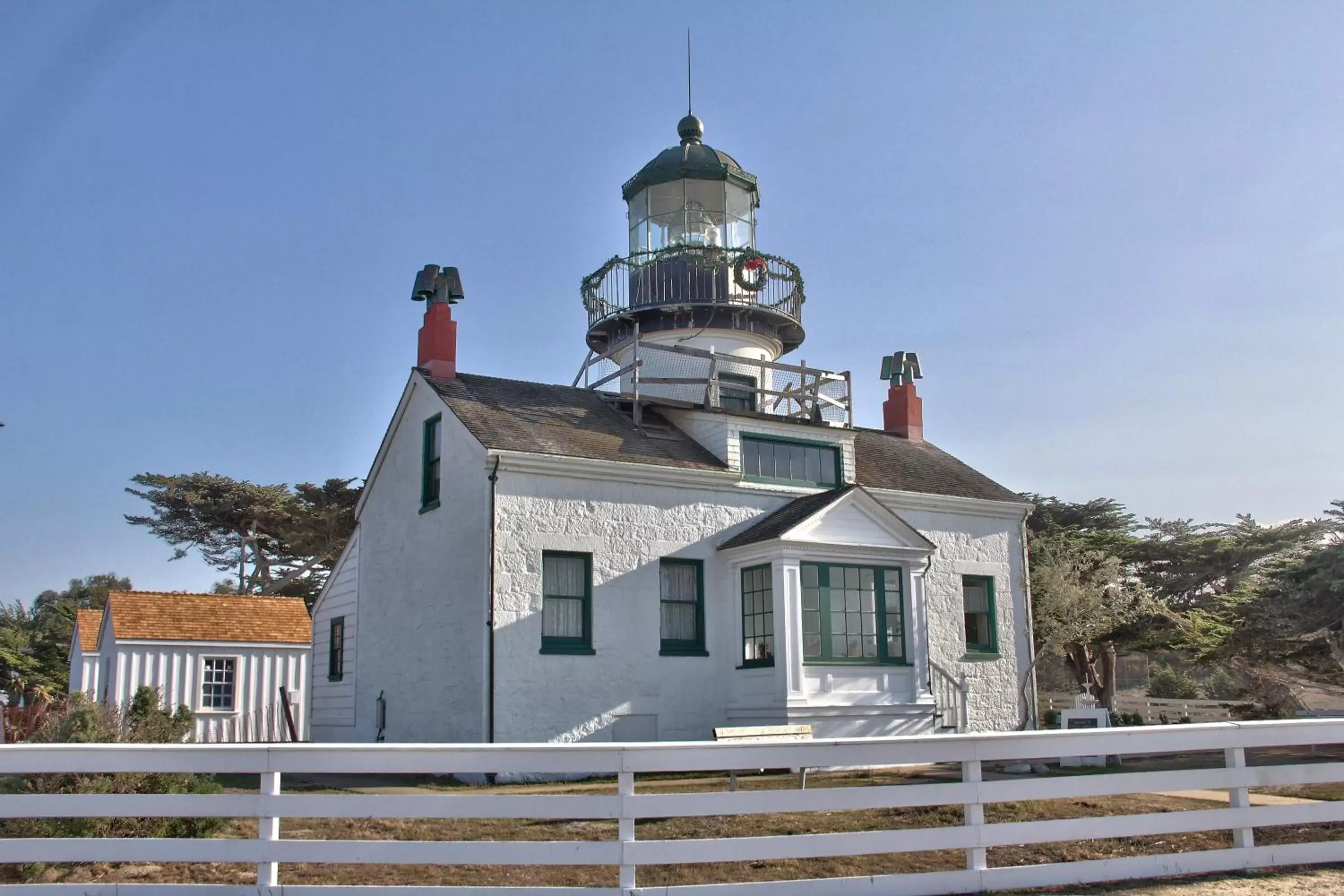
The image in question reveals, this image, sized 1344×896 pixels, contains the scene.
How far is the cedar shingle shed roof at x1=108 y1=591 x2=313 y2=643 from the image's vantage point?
26.8 metres

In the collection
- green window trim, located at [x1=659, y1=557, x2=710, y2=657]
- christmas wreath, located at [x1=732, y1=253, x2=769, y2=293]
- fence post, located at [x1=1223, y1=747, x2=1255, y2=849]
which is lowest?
fence post, located at [x1=1223, y1=747, x2=1255, y2=849]

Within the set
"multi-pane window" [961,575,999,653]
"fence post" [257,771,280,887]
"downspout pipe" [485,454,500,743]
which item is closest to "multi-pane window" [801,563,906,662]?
"multi-pane window" [961,575,999,653]

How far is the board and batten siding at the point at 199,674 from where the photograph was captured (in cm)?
2627

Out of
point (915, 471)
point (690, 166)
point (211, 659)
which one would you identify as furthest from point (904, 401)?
point (211, 659)

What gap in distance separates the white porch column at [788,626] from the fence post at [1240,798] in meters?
9.57

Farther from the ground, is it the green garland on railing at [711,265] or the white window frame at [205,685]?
the green garland on railing at [711,265]

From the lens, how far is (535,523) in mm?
17422

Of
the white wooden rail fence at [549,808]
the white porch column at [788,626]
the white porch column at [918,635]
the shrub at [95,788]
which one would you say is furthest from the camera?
the white porch column at [918,635]

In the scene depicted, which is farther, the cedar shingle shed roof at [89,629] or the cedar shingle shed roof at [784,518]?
the cedar shingle shed roof at [89,629]

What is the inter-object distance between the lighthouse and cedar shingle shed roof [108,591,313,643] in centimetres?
996

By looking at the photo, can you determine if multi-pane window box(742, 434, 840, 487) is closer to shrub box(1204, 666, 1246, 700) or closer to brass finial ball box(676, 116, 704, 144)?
brass finial ball box(676, 116, 704, 144)

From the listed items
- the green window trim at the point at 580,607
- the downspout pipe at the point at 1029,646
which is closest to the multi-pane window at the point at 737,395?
the downspout pipe at the point at 1029,646

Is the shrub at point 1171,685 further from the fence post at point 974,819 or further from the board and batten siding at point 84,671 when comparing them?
the fence post at point 974,819

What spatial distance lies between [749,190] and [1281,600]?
42.9 ft
